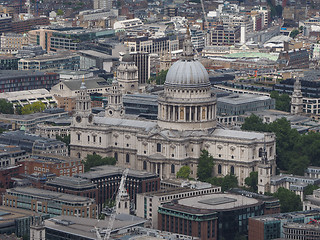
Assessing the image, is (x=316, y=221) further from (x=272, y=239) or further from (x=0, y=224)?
(x=0, y=224)

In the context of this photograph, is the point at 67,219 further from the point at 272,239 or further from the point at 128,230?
the point at 272,239

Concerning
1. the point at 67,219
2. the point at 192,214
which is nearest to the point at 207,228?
the point at 192,214

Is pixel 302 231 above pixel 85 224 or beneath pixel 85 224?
beneath

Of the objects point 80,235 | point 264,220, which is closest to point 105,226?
point 80,235

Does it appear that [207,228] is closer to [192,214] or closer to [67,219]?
[192,214]

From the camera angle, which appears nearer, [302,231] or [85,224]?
[302,231]

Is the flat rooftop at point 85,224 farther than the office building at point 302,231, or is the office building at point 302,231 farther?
the office building at point 302,231

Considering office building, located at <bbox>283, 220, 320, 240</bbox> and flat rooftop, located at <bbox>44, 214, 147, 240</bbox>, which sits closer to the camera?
flat rooftop, located at <bbox>44, 214, 147, 240</bbox>

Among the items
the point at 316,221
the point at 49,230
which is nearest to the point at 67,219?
the point at 49,230
